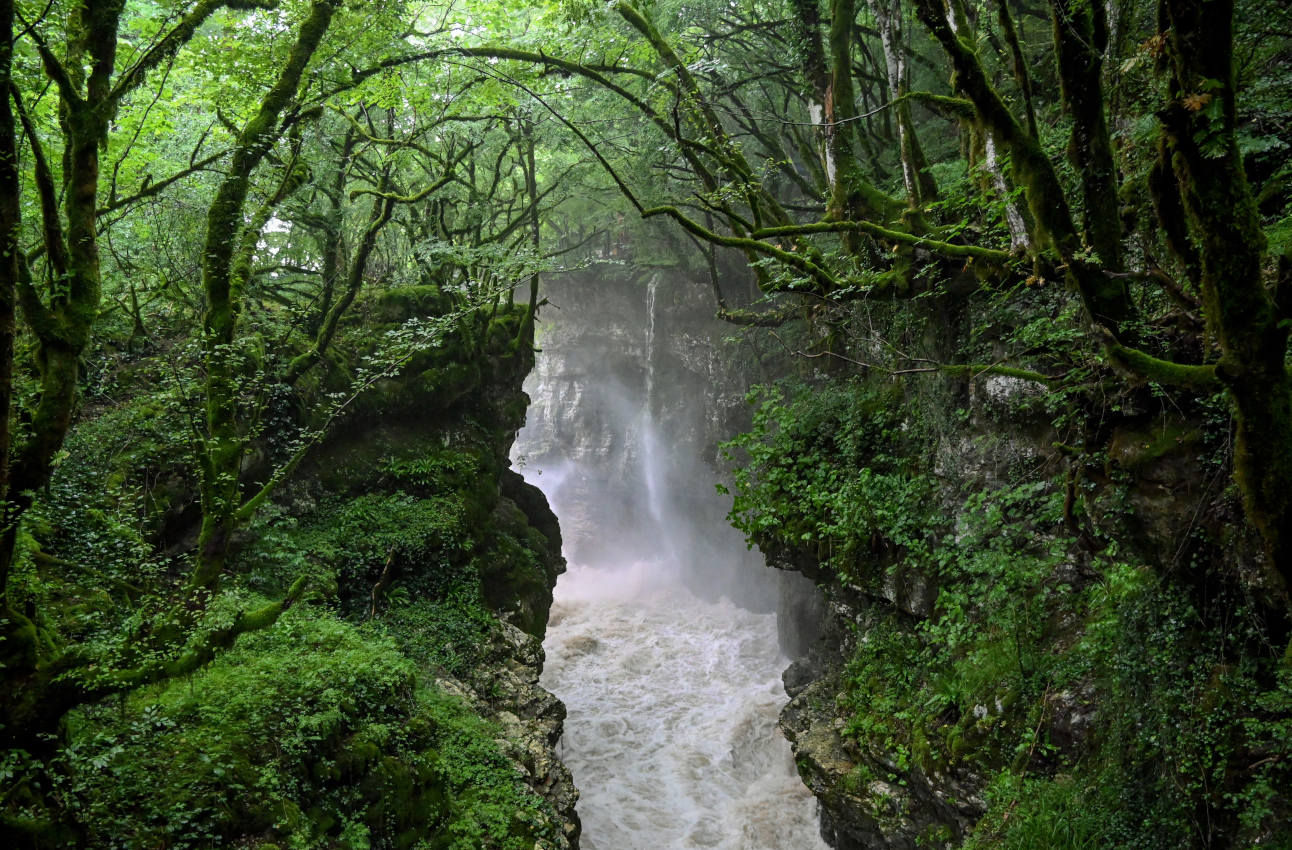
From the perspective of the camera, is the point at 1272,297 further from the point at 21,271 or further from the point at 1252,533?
the point at 21,271

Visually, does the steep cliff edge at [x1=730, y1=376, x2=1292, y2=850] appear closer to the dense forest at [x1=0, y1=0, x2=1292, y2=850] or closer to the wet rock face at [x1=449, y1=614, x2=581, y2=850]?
the dense forest at [x1=0, y1=0, x2=1292, y2=850]

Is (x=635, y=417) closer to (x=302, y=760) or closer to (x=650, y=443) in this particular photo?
(x=650, y=443)

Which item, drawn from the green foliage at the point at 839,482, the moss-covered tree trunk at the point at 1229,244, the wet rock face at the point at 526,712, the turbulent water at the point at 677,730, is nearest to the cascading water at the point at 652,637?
the turbulent water at the point at 677,730

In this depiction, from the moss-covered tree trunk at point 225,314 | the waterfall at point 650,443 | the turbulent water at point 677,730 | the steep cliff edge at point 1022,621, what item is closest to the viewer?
the steep cliff edge at point 1022,621

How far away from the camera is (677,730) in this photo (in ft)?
42.8

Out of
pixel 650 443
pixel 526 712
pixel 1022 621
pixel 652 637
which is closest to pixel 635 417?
pixel 650 443

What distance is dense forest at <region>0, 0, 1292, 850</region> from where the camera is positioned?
3467 millimetres

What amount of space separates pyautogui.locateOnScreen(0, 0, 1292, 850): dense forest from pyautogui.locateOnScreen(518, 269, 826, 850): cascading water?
8.95ft

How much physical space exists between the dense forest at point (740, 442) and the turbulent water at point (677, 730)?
Answer: 2.28 meters

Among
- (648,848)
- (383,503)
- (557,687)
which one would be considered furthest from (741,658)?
(383,503)

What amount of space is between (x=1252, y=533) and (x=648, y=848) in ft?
28.2

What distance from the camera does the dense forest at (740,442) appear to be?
347 cm

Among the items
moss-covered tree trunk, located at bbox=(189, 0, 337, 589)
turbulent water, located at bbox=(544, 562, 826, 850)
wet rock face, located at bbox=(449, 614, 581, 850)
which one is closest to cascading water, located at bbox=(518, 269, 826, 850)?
turbulent water, located at bbox=(544, 562, 826, 850)

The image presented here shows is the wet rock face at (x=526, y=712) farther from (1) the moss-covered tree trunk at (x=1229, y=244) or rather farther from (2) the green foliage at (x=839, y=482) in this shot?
(1) the moss-covered tree trunk at (x=1229, y=244)
